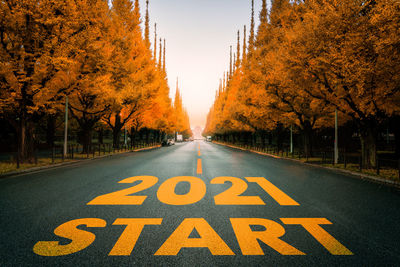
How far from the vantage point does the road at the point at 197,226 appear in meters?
3.50

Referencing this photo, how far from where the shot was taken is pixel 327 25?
44.6ft

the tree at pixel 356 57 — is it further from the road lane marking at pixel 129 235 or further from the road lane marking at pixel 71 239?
the road lane marking at pixel 71 239

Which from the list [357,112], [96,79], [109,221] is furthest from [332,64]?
[96,79]

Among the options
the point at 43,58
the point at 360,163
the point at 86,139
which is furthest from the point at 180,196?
the point at 86,139

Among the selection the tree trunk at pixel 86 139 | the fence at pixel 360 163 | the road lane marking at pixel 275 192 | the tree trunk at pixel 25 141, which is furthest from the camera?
the tree trunk at pixel 86 139

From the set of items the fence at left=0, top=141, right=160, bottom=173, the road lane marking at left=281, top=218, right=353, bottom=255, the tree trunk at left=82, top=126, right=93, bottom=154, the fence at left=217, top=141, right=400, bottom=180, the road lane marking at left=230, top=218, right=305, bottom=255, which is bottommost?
the fence at left=0, top=141, right=160, bottom=173

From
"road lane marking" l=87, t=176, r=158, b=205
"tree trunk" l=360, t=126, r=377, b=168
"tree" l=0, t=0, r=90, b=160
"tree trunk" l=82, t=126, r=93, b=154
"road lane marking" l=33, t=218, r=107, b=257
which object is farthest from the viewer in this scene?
"tree trunk" l=82, t=126, r=93, b=154

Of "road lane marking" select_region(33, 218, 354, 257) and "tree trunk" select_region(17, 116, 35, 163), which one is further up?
"tree trunk" select_region(17, 116, 35, 163)

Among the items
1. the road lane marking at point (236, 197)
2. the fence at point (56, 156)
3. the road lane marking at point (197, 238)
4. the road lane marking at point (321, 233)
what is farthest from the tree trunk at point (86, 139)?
the road lane marking at point (321, 233)

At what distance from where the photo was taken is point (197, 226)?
4.62 metres

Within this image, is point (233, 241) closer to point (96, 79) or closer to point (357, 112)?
point (357, 112)

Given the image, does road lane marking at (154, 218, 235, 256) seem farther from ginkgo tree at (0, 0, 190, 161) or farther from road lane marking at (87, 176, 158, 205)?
ginkgo tree at (0, 0, 190, 161)

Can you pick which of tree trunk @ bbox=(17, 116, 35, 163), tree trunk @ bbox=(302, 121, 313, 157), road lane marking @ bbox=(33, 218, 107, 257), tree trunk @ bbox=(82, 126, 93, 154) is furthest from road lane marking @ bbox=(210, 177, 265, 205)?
tree trunk @ bbox=(82, 126, 93, 154)

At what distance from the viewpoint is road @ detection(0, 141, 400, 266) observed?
3.50 metres
